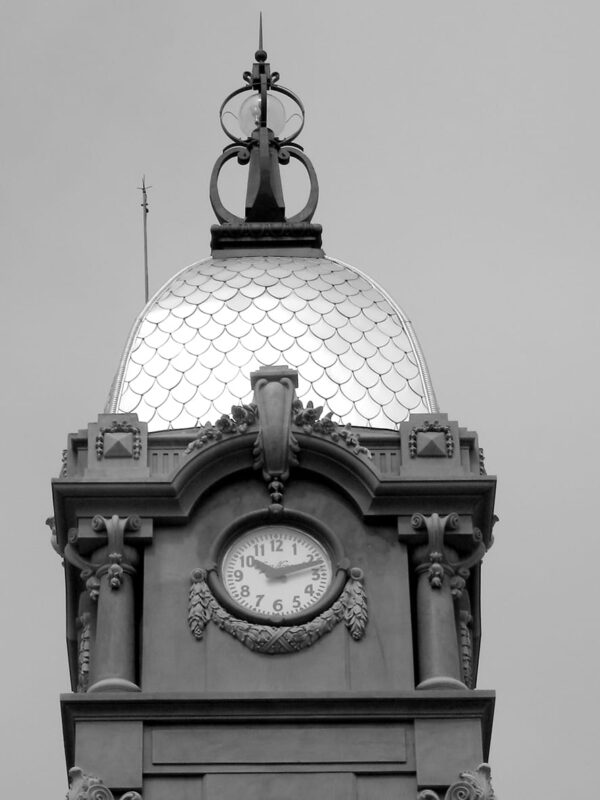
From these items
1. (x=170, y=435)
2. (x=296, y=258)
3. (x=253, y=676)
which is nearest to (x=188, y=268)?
(x=296, y=258)

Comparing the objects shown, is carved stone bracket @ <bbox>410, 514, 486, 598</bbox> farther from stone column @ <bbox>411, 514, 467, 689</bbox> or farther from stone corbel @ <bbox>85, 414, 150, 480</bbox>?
stone corbel @ <bbox>85, 414, 150, 480</bbox>

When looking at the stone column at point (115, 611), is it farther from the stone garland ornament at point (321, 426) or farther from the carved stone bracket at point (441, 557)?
the carved stone bracket at point (441, 557)

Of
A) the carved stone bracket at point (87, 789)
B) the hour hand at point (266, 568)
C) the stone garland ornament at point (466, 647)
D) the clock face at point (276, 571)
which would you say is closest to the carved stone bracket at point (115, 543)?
the clock face at point (276, 571)

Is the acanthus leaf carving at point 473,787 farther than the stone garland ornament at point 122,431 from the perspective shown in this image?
No

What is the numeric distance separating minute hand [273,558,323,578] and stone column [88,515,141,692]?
7.27 feet

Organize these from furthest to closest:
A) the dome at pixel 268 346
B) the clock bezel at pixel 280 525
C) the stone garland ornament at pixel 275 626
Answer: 1. the dome at pixel 268 346
2. the clock bezel at pixel 280 525
3. the stone garland ornament at pixel 275 626

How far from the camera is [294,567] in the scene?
53438 millimetres

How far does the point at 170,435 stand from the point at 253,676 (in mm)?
4610

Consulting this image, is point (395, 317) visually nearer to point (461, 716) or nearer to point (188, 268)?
point (188, 268)

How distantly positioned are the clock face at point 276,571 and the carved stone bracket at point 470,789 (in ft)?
12.4

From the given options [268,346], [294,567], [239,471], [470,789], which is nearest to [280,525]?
[294,567]

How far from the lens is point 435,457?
54.4 metres

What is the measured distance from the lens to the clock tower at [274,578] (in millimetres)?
51625

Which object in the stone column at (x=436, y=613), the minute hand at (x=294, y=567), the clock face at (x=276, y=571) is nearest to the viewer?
the stone column at (x=436, y=613)
